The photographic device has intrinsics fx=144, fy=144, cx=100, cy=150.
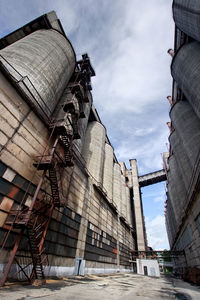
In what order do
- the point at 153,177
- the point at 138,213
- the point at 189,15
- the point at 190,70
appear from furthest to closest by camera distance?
the point at 153,177 < the point at 138,213 < the point at 190,70 < the point at 189,15

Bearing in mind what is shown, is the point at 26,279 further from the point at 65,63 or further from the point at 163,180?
the point at 163,180

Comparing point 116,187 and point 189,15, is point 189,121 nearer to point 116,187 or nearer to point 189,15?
point 189,15

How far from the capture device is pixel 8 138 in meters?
9.76

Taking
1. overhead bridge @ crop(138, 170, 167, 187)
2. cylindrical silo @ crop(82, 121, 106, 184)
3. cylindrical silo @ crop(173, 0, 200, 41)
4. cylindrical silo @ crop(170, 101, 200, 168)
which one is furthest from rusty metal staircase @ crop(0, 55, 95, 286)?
overhead bridge @ crop(138, 170, 167, 187)

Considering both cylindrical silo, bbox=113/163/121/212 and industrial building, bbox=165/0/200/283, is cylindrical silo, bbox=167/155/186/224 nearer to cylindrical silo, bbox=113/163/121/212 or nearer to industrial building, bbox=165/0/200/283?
industrial building, bbox=165/0/200/283

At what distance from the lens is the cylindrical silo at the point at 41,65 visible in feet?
42.0

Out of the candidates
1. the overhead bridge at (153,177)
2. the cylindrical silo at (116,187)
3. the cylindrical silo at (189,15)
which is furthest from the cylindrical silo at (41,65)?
the overhead bridge at (153,177)

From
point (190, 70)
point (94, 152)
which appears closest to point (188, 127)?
point (190, 70)

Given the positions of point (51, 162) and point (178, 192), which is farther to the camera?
point (178, 192)

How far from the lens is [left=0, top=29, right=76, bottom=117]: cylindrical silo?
42.0 ft

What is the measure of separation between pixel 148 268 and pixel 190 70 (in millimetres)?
41967

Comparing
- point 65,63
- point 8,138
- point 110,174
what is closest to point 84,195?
point 8,138

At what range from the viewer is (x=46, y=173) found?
13.1 m

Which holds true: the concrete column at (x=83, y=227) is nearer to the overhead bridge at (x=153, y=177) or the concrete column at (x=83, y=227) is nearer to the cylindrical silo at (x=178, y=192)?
the cylindrical silo at (x=178, y=192)
